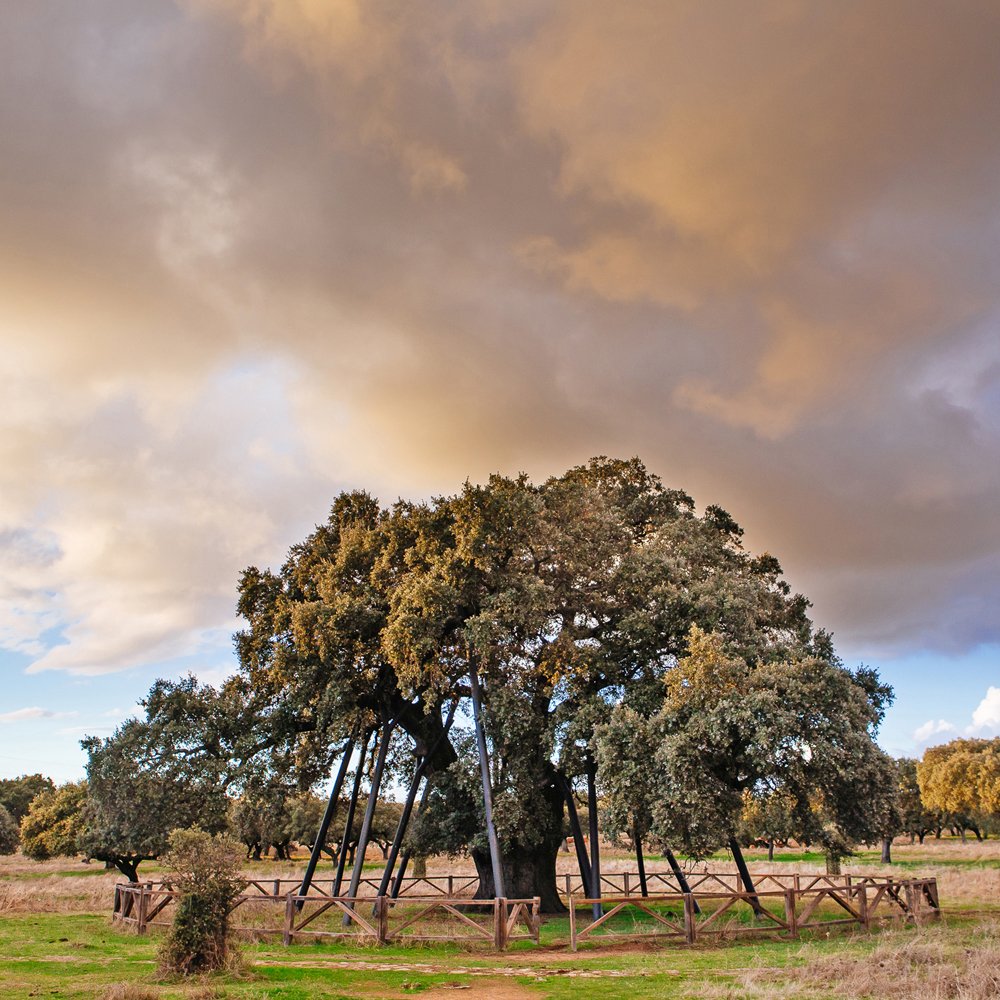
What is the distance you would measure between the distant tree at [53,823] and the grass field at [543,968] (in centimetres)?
4209

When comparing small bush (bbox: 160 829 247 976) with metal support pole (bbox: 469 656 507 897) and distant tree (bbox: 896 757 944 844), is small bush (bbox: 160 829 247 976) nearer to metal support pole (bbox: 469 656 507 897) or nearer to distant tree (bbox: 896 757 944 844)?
metal support pole (bbox: 469 656 507 897)

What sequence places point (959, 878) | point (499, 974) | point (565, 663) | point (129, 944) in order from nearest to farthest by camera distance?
point (499, 974), point (129, 944), point (565, 663), point (959, 878)

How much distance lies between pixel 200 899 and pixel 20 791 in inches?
3985

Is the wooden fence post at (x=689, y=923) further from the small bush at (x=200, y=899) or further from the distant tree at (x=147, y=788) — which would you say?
the distant tree at (x=147, y=788)

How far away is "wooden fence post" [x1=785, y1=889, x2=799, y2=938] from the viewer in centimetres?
2158

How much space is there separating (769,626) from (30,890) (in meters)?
31.4

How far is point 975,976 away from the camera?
12.5m

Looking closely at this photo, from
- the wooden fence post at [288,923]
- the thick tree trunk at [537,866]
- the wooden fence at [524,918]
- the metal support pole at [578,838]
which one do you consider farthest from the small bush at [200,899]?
the thick tree trunk at [537,866]

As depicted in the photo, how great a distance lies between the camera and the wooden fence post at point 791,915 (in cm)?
2158

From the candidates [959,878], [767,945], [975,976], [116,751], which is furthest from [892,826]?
[116,751]

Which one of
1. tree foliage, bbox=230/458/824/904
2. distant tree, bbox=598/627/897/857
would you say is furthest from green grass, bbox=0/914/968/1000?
tree foliage, bbox=230/458/824/904

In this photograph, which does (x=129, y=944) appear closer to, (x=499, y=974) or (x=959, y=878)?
(x=499, y=974)

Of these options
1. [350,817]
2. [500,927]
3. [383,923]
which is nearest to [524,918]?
[500,927]

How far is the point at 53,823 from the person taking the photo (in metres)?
63.4
